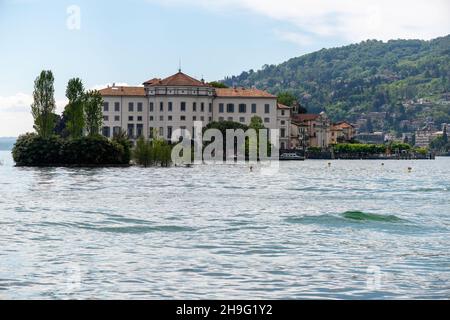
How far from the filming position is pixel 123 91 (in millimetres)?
116188

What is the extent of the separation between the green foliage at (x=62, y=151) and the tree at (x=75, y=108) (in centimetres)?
326

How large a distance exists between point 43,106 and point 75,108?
3475 mm

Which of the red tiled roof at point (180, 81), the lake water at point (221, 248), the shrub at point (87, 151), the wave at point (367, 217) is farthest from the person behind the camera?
the red tiled roof at point (180, 81)

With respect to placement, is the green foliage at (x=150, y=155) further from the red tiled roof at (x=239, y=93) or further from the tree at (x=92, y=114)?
the red tiled roof at (x=239, y=93)

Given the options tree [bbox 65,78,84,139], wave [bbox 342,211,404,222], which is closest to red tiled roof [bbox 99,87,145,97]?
tree [bbox 65,78,84,139]

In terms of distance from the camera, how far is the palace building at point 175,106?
369 feet

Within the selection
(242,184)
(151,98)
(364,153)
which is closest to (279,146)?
(151,98)

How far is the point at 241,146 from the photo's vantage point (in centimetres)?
9856

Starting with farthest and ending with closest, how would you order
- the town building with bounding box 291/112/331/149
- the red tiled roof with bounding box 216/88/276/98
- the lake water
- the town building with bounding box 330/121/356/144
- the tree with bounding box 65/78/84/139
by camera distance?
the town building with bounding box 330/121/356/144
the town building with bounding box 291/112/331/149
the red tiled roof with bounding box 216/88/276/98
the tree with bounding box 65/78/84/139
the lake water

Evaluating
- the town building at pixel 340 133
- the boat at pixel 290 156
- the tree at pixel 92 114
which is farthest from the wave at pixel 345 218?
the town building at pixel 340 133

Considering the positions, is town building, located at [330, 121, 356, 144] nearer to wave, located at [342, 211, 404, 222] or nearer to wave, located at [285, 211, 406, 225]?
wave, located at [342, 211, 404, 222]

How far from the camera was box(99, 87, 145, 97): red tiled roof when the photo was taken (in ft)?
378

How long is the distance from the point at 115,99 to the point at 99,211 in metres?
91.5
